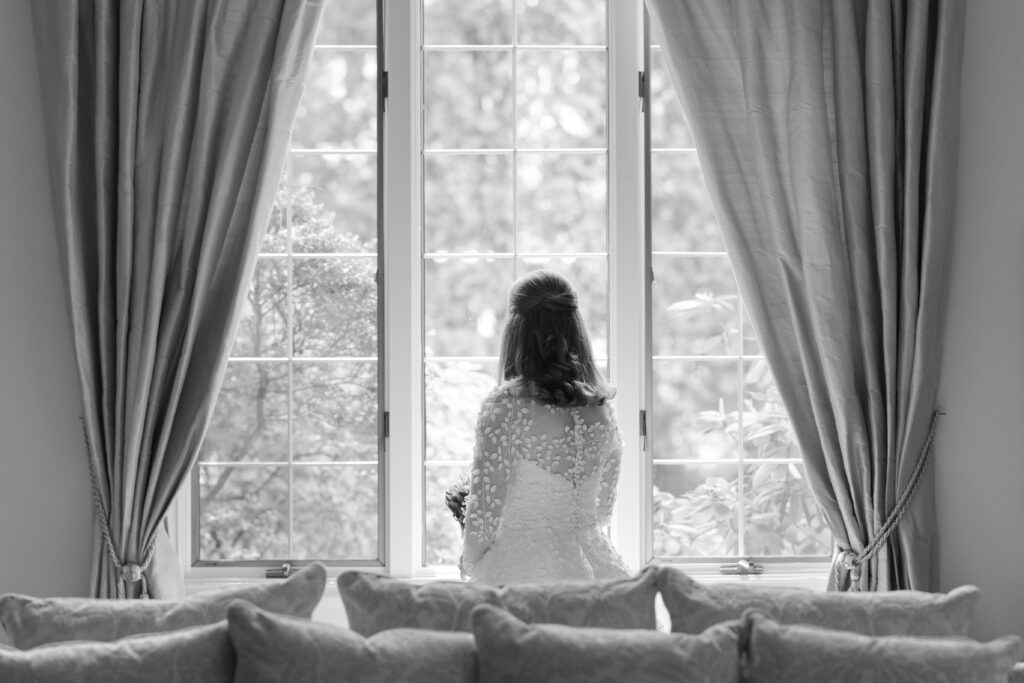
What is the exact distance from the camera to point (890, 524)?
314cm

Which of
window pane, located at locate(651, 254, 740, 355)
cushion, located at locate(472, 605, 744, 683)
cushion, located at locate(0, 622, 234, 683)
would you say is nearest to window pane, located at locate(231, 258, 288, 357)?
window pane, located at locate(651, 254, 740, 355)

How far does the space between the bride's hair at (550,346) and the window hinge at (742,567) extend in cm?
106

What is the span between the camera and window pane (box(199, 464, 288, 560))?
3377mm

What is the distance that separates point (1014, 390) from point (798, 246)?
85cm

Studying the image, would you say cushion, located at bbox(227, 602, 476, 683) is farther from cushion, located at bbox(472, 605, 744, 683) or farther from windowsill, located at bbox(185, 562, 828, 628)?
windowsill, located at bbox(185, 562, 828, 628)

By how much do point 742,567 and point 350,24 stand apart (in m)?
2.20

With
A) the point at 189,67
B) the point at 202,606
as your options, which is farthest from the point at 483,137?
the point at 202,606

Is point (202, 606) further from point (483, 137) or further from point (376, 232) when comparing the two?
point (483, 137)

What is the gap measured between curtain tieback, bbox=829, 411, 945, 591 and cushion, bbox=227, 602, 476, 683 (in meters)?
1.64

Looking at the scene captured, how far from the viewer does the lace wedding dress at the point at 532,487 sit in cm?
256

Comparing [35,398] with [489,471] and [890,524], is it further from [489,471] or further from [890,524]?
[890,524]

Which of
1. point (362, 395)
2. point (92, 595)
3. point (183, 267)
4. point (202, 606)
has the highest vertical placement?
point (183, 267)

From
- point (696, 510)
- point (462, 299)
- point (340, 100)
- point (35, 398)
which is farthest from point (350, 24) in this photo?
point (696, 510)

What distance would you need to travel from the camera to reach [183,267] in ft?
10.3
